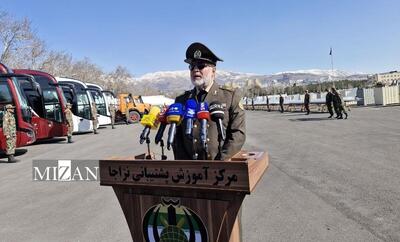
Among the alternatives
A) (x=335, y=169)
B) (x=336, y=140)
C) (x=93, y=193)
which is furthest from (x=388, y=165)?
(x=93, y=193)

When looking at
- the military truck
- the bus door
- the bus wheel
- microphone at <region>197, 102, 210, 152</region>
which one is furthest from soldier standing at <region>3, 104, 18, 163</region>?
the bus wheel

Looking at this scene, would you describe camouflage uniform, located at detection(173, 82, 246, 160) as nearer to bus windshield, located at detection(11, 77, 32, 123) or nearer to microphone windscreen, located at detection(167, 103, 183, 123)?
microphone windscreen, located at detection(167, 103, 183, 123)

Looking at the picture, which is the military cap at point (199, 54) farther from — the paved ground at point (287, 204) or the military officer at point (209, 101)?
the paved ground at point (287, 204)

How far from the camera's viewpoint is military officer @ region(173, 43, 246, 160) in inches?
118

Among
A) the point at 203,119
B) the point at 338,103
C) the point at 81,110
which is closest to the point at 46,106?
the point at 81,110

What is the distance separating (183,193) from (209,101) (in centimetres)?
85

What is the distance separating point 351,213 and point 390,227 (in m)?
0.66

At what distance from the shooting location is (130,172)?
2.63 m

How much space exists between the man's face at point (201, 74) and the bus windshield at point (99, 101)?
2405 cm

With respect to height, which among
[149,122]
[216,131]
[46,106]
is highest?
[46,106]

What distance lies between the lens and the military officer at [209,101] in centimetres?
299

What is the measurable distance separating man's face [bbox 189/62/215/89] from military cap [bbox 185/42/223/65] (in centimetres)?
4

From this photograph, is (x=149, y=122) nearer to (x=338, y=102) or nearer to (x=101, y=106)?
(x=338, y=102)

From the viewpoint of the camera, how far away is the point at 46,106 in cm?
1708
